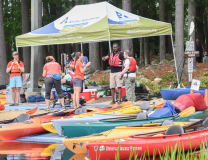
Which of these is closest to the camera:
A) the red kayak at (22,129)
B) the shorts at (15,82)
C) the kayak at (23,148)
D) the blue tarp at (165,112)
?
the kayak at (23,148)

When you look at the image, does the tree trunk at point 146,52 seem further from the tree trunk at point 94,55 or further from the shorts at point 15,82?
the shorts at point 15,82

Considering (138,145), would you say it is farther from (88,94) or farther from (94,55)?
(94,55)

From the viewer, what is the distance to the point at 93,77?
618 inches

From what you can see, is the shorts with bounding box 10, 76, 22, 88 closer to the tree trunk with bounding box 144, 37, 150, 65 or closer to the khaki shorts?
the khaki shorts

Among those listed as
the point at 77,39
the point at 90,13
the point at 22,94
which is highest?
the point at 90,13

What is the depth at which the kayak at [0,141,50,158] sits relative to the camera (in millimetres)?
5219

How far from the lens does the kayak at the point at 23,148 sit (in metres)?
5.22

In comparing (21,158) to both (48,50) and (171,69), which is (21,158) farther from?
(48,50)

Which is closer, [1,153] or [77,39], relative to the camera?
[1,153]

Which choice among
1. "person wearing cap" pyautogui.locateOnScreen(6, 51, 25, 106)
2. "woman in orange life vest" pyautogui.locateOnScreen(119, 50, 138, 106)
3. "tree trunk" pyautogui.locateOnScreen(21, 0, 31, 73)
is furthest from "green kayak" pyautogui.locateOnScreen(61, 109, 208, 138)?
"tree trunk" pyautogui.locateOnScreen(21, 0, 31, 73)

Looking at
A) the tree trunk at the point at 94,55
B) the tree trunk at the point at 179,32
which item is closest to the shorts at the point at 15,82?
the tree trunk at the point at 179,32

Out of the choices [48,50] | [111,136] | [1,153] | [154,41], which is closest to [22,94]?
[1,153]

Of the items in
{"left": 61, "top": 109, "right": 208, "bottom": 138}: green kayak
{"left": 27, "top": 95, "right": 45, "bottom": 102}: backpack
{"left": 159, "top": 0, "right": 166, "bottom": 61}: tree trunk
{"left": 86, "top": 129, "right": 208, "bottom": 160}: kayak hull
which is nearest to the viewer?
{"left": 86, "top": 129, "right": 208, "bottom": 160}: kayak hull

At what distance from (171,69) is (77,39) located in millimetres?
6966
